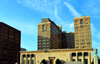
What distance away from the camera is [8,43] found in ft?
418

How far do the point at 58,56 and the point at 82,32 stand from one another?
51167 millimetres

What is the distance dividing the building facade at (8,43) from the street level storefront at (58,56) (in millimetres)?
34912

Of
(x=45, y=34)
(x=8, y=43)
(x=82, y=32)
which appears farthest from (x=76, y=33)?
(x=8, y=43)

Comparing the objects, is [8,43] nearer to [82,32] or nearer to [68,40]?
[82,32]

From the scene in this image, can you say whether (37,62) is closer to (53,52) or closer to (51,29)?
(53,52)

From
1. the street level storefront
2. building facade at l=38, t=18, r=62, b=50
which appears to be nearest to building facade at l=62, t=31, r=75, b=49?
building facade at l=38, t=18, r=62, b=50

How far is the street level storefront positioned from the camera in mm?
77875

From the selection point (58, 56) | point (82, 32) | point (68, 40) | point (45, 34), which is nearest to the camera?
point (58, 56)

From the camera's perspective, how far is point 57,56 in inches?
3246

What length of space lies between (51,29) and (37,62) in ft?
197

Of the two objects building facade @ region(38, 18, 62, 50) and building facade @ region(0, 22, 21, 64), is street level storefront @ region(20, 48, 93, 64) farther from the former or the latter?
building facade @ region(38, 18, 62, 50)

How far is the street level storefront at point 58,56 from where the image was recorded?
255 feet

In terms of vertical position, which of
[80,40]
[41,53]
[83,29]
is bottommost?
[41,53]

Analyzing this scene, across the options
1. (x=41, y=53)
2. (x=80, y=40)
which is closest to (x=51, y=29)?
(x=80, y=40)
